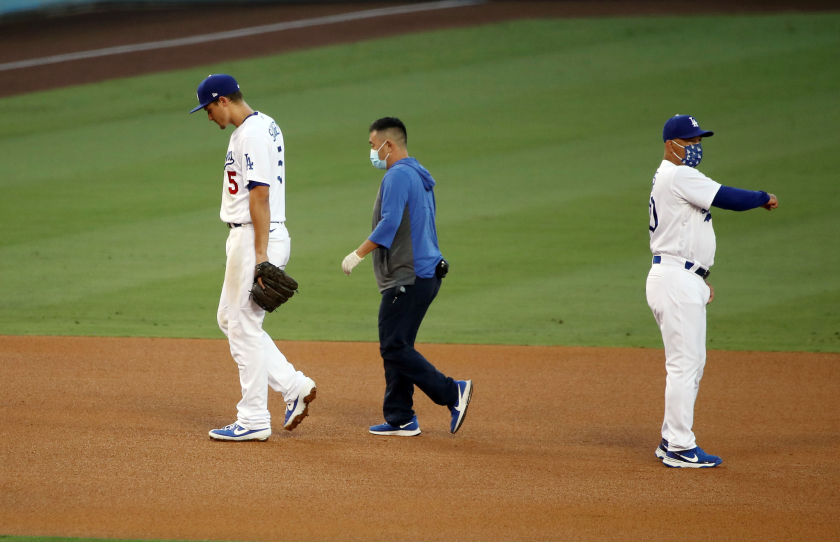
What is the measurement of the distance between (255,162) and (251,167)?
4 centimetres

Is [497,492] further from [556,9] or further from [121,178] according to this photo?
[556,9]

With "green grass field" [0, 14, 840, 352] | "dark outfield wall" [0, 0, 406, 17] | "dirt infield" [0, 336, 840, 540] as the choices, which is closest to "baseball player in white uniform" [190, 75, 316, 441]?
"dirt infield" [0, 336, 840, 540]

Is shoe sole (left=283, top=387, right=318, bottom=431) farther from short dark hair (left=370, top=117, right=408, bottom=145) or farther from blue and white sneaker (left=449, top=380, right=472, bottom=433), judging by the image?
short dark hair (left=370, top=117, right=408, bottom=145)

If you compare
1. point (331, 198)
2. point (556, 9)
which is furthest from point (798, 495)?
point (556, 9)

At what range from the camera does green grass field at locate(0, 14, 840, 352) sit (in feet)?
31.9

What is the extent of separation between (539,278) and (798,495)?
5.90 metres

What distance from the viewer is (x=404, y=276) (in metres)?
5.89

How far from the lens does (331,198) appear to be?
45.0 feet

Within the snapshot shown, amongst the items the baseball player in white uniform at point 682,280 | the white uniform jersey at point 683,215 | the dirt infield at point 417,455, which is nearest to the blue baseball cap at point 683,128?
the baseball player in white uniform at point 682,280

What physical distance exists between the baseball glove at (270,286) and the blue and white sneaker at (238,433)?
77 centimetres

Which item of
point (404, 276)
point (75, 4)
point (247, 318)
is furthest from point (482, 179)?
point (75, 4)

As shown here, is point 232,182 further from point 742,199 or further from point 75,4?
point 75,4

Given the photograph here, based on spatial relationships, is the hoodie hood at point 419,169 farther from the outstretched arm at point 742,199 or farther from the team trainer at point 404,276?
the outstretched arm at point 742,199

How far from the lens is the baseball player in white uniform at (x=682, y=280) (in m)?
5.44
